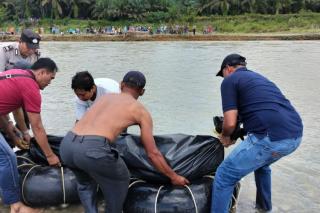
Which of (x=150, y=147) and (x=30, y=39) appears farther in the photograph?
(x=30, y=39)

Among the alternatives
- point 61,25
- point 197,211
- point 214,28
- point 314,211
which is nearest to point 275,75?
point 314,211

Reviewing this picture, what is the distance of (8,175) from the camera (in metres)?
4.58

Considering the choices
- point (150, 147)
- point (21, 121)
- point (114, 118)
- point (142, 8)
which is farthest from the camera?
point (142, 8)

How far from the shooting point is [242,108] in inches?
164

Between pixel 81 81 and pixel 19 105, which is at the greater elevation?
pixel 81 81

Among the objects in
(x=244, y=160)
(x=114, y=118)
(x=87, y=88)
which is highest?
(x=87, y=88)

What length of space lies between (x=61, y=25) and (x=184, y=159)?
220 ft

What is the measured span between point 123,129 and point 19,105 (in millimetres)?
1276

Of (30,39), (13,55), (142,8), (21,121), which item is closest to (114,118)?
(21,121)

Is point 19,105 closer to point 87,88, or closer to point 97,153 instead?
point 87,88

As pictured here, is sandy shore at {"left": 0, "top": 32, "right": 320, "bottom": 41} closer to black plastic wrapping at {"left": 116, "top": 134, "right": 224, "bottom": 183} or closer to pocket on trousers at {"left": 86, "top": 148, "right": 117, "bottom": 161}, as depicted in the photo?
black plastic wrapping at {"left": 116, "top": 134, "right": 224, "bottom": 183}

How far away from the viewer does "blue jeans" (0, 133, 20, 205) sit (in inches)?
178

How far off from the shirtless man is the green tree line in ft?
218

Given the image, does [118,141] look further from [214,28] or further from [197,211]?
[214,28]
